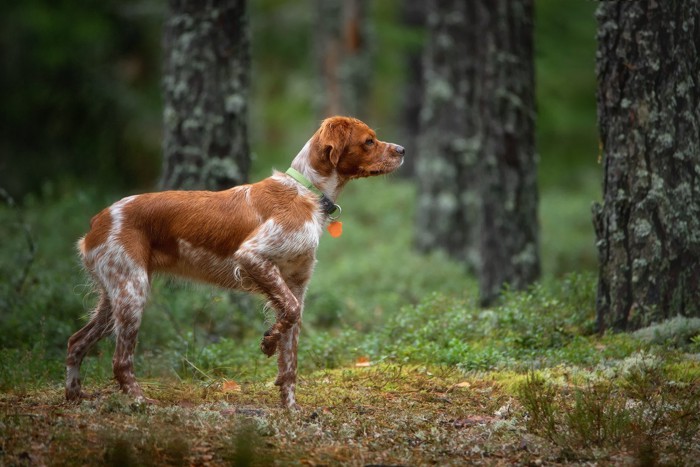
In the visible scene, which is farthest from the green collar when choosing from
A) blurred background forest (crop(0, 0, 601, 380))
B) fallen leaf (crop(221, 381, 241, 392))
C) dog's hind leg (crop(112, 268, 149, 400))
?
blurred background forest (crop(0, 0, 601, 380))

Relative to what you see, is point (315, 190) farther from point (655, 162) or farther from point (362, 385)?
point (655, 162)

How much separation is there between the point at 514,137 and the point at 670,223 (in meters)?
4.01

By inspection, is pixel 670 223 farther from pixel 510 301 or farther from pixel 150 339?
pixel 150 339

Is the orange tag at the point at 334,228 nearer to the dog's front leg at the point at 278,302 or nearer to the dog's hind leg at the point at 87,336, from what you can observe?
the dog's front leg at the point at 278,302

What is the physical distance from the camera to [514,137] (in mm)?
10734

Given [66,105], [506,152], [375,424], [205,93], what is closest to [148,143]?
[66,105]

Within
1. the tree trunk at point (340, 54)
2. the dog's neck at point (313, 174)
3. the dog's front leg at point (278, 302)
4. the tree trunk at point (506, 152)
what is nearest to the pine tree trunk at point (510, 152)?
the tree trunk at point (506, 152)

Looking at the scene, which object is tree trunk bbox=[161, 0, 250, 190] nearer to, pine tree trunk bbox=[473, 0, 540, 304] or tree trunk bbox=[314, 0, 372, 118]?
pine tree trunk bbox=[473, 0, 540, 304]

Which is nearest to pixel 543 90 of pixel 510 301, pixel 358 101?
pixel 358 101

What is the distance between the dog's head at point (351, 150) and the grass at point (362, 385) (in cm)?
151

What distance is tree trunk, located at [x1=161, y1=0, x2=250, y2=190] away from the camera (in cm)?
911

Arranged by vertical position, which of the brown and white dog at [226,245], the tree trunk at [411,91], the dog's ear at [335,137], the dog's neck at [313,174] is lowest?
the brown and white dog at [226,245]

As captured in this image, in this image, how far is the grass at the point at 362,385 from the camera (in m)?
4.79

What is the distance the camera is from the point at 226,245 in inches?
249
